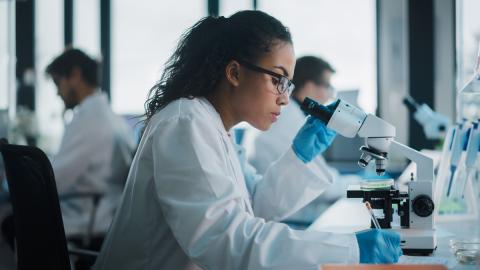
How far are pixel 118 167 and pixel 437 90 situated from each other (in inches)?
88.3

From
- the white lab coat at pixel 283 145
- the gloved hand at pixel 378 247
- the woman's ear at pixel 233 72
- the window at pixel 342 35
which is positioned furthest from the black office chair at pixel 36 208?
the window at pixel 342 35

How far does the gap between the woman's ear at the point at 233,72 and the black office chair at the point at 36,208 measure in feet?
1.63

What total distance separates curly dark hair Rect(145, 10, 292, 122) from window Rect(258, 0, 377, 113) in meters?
2.68

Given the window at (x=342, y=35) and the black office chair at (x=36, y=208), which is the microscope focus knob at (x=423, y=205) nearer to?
the black office chair at (x=36, y=208)

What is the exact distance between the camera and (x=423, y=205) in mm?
1358

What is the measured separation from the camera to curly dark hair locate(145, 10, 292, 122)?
4.42ft

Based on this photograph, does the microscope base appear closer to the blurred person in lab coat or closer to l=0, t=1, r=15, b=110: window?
the blurred person in lab coat

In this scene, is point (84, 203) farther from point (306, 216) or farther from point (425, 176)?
point (425, 176)

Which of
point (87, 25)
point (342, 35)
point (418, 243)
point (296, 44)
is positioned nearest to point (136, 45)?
point (87, 25)

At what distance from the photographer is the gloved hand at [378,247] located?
1080mm

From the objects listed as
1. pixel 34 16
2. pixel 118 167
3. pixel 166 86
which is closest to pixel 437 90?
pixel 118 167

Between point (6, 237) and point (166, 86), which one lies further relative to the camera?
point (6, 237)

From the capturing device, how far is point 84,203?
2885 mm

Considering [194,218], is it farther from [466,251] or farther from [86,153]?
[86,153]
